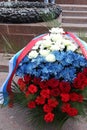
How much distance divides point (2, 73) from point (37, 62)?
5.70 ft

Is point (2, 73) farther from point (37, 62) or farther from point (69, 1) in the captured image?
point (69, 1)

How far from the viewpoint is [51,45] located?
7.90 ft

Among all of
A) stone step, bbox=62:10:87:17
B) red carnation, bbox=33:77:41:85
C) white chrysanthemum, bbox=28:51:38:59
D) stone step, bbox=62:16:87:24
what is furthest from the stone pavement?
stone step, bbox=62:10:87:17

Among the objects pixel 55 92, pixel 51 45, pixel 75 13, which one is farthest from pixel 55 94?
pixel 75 13

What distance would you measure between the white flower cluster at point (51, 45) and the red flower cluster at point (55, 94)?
0.59 feet

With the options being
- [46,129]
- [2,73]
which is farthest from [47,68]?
[2,73]

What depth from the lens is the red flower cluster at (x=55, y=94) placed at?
2320 mm

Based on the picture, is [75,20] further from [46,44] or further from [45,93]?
[45,93]

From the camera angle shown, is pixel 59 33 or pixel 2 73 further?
pixel 2 73

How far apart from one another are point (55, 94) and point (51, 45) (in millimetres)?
384

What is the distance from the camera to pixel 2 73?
13.0ft

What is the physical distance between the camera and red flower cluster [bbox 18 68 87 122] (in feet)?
7.61

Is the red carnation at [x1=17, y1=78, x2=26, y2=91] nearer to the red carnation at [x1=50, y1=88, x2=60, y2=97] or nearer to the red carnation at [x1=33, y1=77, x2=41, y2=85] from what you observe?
the red carnation at [x1=33, y1=77, x2=41, y2=85]

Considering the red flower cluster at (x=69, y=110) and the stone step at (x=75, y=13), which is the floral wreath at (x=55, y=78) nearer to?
the red flower cluster at (x=69, y=110)
